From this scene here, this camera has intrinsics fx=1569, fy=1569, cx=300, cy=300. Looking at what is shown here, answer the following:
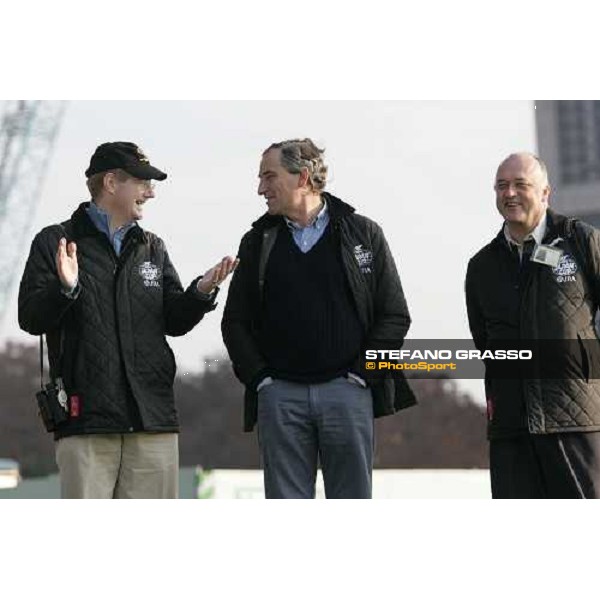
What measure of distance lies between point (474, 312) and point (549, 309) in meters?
0.38

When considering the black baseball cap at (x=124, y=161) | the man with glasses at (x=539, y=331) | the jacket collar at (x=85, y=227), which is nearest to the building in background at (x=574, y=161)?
the man with glasses at (x=539, y=331)

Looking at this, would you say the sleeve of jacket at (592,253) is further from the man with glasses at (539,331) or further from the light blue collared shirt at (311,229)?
the light blue collared shirt at (311,229)

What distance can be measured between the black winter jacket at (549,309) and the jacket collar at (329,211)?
2.26 feet

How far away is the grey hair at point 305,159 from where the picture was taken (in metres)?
7.92

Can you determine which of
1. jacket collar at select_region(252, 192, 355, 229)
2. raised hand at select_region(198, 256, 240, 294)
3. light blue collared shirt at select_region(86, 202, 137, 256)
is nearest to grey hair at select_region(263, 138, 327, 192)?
jacket collar at select_region(252, 192, 355, 229)

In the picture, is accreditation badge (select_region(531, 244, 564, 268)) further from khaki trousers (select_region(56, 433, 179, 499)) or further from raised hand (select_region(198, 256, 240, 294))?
khaki trousers (select_region(56, 433, 179, 499))

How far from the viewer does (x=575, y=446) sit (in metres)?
7.72

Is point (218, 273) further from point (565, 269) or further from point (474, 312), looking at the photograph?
point (565, 269)

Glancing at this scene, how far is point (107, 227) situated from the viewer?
8.00 m

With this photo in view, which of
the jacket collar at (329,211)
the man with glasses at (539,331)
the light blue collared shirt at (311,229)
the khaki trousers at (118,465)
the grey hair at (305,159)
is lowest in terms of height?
the khaki trousers at (118,465)

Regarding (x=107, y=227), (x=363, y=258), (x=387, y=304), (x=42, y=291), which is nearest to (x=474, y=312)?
(x=387, y=304)

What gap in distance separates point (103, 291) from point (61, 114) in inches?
39.4

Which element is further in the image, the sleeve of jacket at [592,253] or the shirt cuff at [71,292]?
Result: the sleeve of jacket at [592,253]
